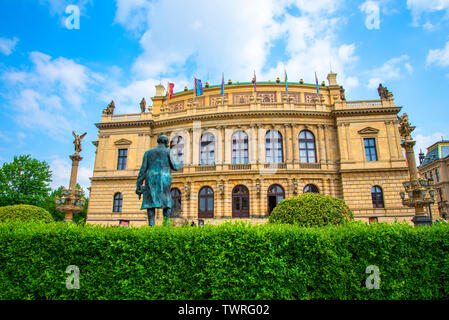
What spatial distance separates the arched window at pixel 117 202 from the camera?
30.5 m

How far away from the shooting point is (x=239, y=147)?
2878 cm

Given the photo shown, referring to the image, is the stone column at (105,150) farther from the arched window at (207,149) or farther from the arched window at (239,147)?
the arched window at (239,147)

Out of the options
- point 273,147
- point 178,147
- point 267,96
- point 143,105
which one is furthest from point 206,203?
point 143,105

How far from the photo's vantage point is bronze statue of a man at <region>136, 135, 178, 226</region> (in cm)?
820

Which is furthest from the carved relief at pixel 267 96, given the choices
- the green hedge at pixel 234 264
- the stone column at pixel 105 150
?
the green hedge at pixel 234 264

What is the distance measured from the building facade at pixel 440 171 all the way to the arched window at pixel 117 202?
5555 centimetres

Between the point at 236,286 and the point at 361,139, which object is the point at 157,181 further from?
the point at 361,139

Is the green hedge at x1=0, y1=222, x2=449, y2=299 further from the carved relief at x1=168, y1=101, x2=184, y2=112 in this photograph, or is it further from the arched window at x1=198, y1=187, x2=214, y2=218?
the carved relief at x1=168, y1=101, x2=184, y2=112

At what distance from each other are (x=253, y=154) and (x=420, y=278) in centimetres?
2269

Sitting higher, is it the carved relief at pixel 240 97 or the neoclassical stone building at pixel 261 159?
the carved relief at pixel 240 97

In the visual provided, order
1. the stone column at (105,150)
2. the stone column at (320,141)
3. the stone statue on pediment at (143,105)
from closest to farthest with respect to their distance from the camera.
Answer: the stone column at (320,141), the stone column at (105,150), the stone statue on pediment at (143,105)

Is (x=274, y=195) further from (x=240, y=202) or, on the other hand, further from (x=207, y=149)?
(x=207, y=149)
